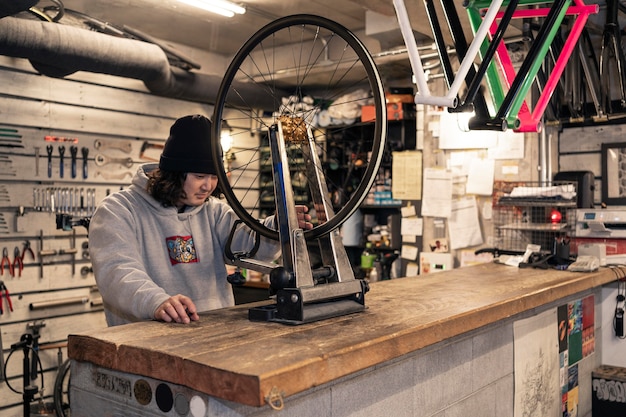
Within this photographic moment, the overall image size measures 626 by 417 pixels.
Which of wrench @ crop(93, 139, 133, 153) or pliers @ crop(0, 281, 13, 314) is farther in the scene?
wrench @ crop(93, 139, 133, 153)

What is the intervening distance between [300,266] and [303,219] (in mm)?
277

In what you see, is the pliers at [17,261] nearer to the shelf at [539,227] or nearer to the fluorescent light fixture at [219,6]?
the fluorescent light fixture at [219,6]

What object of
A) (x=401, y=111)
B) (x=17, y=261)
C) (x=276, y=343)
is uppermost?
(x=401, y=111)

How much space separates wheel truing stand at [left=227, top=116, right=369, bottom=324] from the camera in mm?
1867

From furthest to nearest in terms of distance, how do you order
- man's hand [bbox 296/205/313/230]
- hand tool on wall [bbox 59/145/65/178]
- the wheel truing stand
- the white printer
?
1. hand tool on wall [bbox 59/145/65/178]
2. the white printer
3. man's hand [bbox 296/205/313/230]
4. the wheel truing stand

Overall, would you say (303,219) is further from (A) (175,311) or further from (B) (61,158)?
(B) (61,158)

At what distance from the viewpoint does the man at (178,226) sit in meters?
2.27

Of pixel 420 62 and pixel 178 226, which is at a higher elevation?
pixel 420 62

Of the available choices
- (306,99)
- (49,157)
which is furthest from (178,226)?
(306,99)

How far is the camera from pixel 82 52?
4656 millimetres

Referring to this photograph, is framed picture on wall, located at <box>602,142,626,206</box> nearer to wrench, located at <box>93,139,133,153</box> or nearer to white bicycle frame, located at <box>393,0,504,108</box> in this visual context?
white bicycle frame, located at <box>393,0,504,108</box>

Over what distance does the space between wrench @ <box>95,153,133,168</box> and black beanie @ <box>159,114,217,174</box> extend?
3.63 meters

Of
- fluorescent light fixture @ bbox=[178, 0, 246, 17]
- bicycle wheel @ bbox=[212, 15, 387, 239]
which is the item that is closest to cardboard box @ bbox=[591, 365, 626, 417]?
bicycle wheel @ bbox=[212, 15, 387, 239]

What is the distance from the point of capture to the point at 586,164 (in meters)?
4.97
